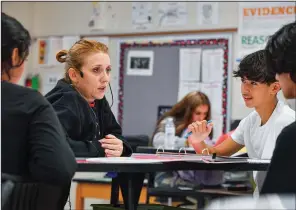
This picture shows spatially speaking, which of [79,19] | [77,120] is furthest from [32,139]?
[79,19]

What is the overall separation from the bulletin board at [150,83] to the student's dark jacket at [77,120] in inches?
137

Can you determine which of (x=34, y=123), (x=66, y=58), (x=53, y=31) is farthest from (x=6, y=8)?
(x=34, y=123)

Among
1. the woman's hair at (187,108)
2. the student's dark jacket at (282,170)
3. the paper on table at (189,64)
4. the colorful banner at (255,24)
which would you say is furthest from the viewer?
the paper on table at (189,64)

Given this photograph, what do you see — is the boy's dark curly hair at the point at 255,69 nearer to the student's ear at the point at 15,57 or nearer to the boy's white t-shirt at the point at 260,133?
the boy's white t-shirt at the point at 260,133

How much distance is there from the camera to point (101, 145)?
77.1 inches

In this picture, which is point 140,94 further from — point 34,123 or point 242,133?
point 34,123

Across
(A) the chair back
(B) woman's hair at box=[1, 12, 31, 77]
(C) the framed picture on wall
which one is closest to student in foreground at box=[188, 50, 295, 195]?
(A) the chair back

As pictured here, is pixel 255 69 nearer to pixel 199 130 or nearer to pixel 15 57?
pixel 199 130

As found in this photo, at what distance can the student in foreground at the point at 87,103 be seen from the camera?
194cm

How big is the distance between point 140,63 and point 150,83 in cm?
24

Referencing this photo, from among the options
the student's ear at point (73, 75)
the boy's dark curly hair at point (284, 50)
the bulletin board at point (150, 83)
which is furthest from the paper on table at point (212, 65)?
the boy's dark curly hair at point (284, 50)

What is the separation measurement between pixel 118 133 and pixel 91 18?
12.6 feet

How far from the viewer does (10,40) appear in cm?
149

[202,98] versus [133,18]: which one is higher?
[133,18]
